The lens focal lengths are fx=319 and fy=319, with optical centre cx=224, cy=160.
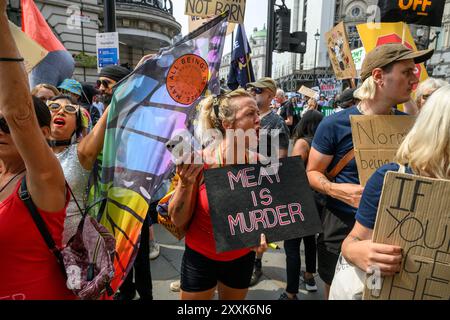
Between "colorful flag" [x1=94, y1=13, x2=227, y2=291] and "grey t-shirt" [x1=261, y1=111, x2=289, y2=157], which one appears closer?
"colorful flag" [x1=94, y1=13, x2=227, y2=291]

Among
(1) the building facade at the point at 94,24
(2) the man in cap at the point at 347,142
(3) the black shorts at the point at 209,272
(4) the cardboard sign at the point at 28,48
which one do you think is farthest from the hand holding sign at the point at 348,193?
(1) the building facade at the point at 94,24

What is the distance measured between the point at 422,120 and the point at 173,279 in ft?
9.80

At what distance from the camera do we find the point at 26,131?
1.21 metres

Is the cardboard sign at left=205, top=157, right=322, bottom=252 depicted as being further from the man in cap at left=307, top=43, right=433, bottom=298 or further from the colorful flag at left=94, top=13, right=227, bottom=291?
the colorful flag at left=94, top=13, right=227, bottom=291

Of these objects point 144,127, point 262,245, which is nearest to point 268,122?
point 144,127

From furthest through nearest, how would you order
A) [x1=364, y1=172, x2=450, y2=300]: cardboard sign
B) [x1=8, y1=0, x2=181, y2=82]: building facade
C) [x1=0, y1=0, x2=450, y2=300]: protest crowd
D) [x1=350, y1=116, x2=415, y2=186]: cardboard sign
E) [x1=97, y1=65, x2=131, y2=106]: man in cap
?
1. [x1=8, y1=0, x2=181, y2=82]: building facade
2. [x1=97, y1=65, x2=131, y2=106]: man in cap
3. [x1=350, y1=116, x2=415, y2=186]: cardboard sign
4. [x1=0, y1=0, x2=450, y2=300]: protest crowd
5. [x1=364, y1=172, x2=450, y2=300]: cardboard sign

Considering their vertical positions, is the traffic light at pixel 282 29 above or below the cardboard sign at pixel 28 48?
above

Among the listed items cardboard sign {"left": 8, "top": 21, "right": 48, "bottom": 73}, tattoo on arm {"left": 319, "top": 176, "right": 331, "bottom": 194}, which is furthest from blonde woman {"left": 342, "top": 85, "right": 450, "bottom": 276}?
cardboard sign {"left": 8, "top": 21, "right": 48, "bottom": 73}

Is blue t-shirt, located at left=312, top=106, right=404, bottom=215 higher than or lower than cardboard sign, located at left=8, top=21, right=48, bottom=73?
lower

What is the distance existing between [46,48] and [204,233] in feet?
11.4

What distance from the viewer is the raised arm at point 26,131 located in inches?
44.0

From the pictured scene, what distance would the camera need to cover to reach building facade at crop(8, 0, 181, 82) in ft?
50.8

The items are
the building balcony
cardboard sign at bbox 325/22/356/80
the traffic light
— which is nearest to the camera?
cardboard sign at bbox 325/22/356/80

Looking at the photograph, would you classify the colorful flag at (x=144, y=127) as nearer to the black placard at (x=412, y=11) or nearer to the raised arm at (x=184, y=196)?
the raised arm at (x=184, y=196)
